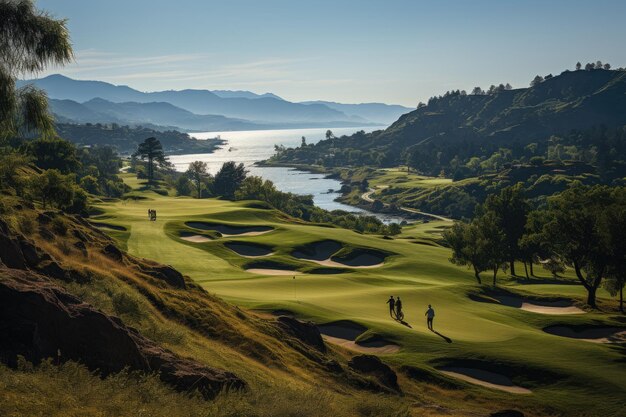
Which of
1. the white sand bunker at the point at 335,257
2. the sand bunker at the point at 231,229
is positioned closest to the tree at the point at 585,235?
the white sand bunker at the point at 335,257

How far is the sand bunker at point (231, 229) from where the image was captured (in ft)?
290

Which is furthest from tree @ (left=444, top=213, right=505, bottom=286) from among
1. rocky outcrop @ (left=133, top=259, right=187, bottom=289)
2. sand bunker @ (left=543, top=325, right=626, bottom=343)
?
rocky outcrop @ (left=133, top=259, right=187, bottom=289)

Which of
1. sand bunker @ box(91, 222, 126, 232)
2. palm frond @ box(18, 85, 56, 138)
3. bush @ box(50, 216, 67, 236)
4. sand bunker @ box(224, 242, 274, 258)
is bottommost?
sand bunker @ box(224, 242, 274, 258)

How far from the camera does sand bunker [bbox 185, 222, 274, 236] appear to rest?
3484 inches

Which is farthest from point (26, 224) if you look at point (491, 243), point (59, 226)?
point (491, 243)

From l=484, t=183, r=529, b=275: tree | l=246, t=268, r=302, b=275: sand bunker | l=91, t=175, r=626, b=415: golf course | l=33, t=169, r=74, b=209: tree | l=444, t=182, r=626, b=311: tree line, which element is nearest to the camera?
l=91, t=175, r=626, b=415: golf course

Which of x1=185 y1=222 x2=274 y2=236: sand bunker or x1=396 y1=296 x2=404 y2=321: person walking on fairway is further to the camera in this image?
x1=185 y1=222 x2=274 y2=236: sand bunker

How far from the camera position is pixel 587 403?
33500 millimetres

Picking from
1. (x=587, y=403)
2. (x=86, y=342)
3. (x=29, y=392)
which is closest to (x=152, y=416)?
(x=29, y=392)

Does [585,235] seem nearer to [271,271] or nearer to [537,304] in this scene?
[537,304]

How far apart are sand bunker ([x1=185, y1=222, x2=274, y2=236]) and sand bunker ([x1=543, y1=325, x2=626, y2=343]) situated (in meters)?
49.2

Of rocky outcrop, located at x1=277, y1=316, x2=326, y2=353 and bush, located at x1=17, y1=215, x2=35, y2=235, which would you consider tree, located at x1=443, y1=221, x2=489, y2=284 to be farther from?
bush, located at x1=17, y1=215, x2=35, y2=235

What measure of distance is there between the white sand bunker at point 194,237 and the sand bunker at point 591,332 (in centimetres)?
4752

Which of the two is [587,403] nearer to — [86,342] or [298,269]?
[86,342]
